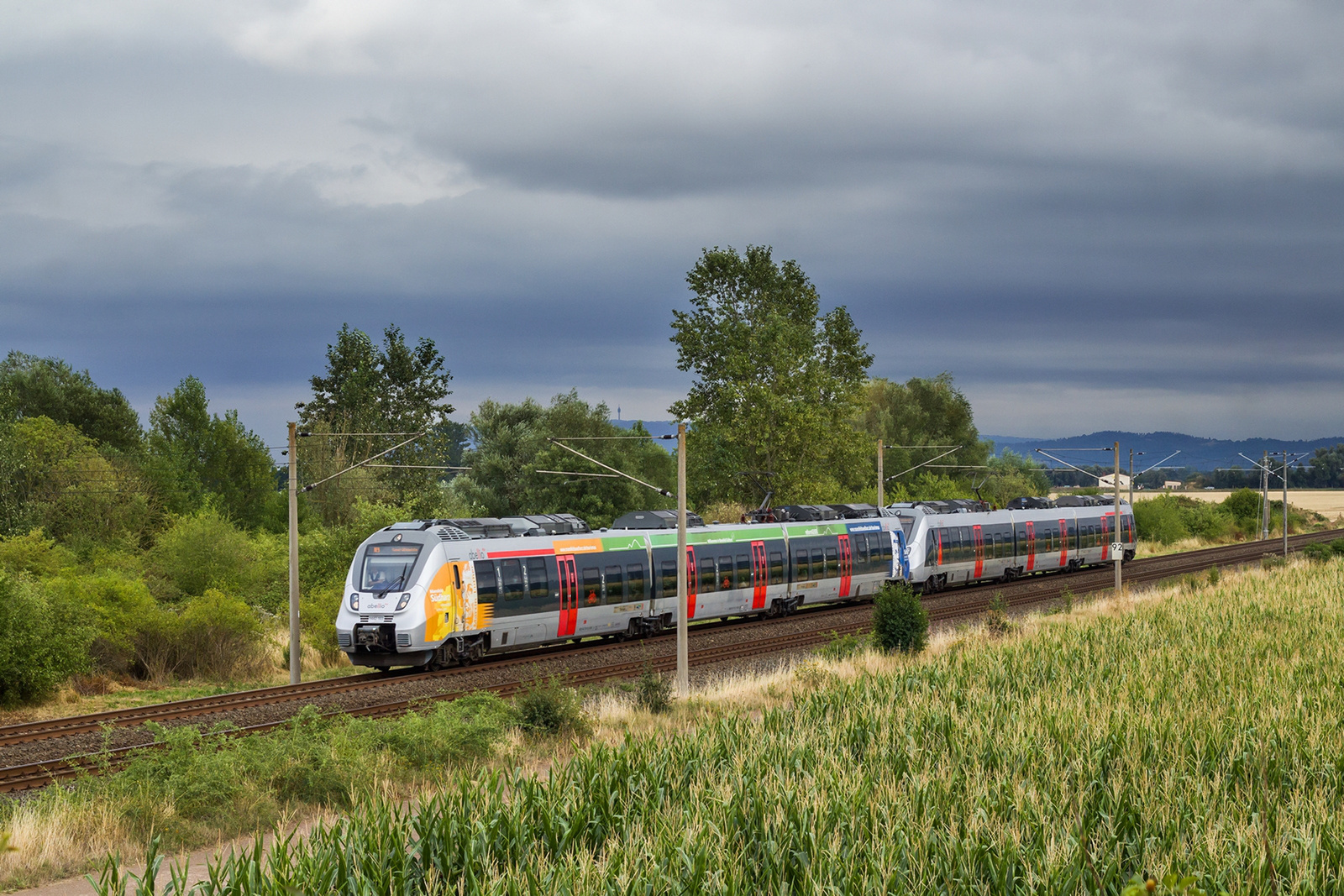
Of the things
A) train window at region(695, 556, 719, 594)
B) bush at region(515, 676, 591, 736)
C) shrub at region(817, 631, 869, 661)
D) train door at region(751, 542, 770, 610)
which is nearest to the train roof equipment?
train window at region(695, 556, 719, 594)

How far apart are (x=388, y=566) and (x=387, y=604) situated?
944 millimetres

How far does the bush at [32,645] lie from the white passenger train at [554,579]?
6.57 metres

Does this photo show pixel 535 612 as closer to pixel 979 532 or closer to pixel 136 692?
pixel 136 692

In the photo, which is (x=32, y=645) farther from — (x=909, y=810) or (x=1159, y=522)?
(x=1159, y=522)

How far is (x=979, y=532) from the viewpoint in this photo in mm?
48188

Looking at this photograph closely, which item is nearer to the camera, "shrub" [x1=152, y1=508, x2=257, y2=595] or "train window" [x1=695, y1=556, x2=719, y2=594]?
"train window" [x1=695, y1=556, x2=719, y2=594]

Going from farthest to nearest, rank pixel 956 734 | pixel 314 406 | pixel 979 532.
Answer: pixel 314 406
pixel 979 532
pixel 956 734

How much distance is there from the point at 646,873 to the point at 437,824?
217cm

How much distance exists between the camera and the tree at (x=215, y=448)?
71.4 m

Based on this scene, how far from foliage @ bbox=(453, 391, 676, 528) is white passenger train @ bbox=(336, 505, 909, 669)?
97.4 feet

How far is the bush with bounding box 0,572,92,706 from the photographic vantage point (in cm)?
2466

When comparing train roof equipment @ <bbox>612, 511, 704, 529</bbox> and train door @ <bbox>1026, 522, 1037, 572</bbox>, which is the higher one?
train roof equipment @ <bbox>612, 511, 704, 529</bbox>

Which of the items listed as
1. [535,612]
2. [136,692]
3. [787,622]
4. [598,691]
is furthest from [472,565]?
[787,622]

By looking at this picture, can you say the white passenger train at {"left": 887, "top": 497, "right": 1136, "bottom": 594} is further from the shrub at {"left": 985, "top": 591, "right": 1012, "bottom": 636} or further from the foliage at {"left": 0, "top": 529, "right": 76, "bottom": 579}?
the foliage at {"left": 0, "top": 529, "right": 76, "bottom": 579}
